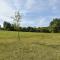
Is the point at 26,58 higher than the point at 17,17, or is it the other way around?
the point at 17,17

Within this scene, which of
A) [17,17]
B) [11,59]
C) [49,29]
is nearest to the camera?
[11,59]

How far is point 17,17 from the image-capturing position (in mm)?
21906

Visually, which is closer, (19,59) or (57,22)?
(19,59)

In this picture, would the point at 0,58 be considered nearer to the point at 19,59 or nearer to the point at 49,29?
the point at 19,59

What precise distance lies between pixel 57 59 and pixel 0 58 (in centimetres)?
279

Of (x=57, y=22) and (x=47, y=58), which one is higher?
(x=57, y=22)

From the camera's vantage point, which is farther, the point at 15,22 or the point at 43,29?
the point at 43,29

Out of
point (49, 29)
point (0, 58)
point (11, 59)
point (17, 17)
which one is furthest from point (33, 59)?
point (49, 29)

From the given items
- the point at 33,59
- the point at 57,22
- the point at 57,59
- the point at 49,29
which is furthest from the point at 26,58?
the point at 57,22

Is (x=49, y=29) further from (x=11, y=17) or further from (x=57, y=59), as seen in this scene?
(x=57, y=59)

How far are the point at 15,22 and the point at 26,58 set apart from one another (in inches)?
572

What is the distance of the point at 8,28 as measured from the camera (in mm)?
48781

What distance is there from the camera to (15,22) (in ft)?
72.3

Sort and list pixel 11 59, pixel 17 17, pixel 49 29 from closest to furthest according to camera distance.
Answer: pixel 11 59 < pixel 17 17 < pixel 49 29
